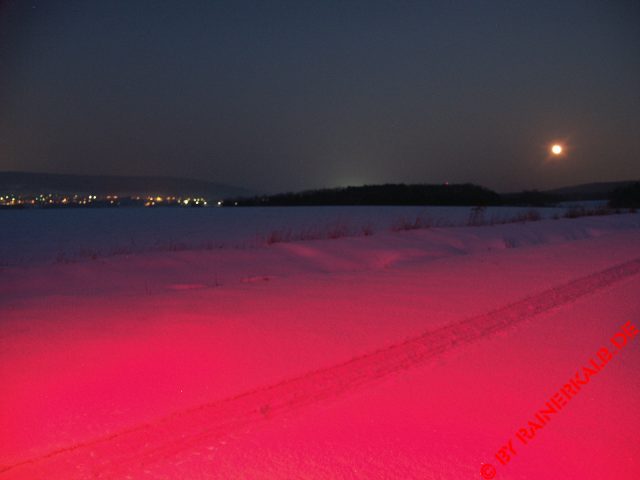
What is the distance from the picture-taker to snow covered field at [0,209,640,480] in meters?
3.23

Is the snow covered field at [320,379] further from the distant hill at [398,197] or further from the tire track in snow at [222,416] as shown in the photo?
the distant hill at [398,197]

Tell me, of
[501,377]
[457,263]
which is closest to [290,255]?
[457,263]

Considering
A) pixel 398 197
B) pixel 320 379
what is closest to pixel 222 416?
pixel 320 379

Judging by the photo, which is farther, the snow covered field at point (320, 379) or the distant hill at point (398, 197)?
the distant hill at point (398, 197)

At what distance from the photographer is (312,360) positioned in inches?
196

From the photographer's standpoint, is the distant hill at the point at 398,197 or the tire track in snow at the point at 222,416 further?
the distant hill at the point at 398,197

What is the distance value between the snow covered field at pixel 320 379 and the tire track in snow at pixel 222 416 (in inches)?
0.6

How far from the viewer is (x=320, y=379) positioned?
14.8ft

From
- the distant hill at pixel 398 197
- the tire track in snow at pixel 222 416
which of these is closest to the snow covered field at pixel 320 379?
the tire track in snow at pixel 222 416

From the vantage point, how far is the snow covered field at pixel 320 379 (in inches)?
127

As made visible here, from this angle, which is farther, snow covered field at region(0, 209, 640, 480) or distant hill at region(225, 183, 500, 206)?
distant hill at region(225, 183, 500, 206)

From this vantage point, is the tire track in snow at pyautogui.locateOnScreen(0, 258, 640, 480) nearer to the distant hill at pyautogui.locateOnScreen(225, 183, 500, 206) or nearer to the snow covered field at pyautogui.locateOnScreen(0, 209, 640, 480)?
the snow covered field at pyautogui.locateOnScreen(0, 209, 640, 480)

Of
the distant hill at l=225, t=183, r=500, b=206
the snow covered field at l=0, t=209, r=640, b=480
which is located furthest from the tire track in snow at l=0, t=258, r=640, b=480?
the distant hill at l=225, t=183, r=500, b=206

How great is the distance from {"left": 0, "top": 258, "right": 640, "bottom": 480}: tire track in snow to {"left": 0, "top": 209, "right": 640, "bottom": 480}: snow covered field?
0.05 feet
